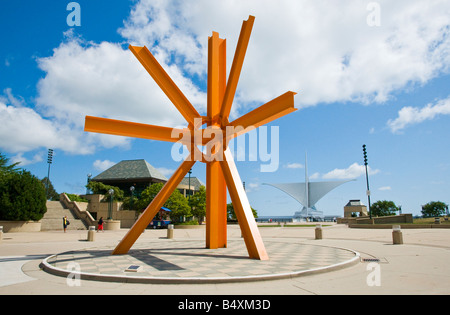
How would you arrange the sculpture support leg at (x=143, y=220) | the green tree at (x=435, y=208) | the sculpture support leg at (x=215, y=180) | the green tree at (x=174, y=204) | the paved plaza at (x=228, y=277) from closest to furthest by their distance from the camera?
the paved plaza at (x=228, y=277) → the sculpture support leg at (x=143, y=220) → the sculpture support leg at (x=215, y=180) → the green tree at (x=174, y=204) → the green tree at (x=435, y=208)

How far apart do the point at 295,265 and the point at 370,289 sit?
2570mm

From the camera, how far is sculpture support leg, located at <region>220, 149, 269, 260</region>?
30.9ft

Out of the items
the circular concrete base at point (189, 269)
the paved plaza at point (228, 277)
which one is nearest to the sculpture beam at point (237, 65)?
the circular concrete base at point (189, 269)

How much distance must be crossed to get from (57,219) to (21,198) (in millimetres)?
7902

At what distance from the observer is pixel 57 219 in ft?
117

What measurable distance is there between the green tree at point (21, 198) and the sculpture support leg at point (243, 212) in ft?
86.7

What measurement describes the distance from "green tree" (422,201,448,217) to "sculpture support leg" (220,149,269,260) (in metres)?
72.9

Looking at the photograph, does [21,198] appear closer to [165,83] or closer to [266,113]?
[165,83]

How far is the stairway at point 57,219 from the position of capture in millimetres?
33987

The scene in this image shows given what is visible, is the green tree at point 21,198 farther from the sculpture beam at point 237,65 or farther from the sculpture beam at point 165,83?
the sculpture beam at point 237,65

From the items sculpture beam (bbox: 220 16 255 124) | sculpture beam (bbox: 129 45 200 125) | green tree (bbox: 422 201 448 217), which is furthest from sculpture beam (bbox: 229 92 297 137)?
green tree (bbox: 422 201 448 217)

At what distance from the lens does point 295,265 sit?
8016 mm

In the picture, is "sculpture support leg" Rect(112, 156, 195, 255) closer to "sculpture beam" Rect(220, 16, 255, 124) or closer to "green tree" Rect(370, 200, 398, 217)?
"sculpture beam" Rect(220, 16, 255, 124)
